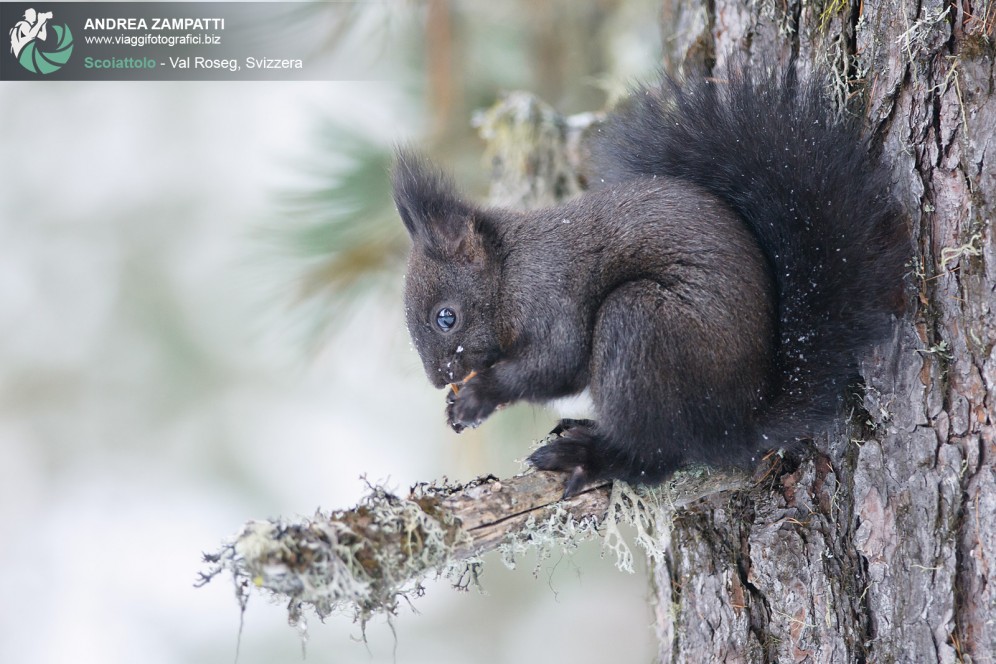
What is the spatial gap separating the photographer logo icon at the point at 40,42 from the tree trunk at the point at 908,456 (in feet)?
7.31

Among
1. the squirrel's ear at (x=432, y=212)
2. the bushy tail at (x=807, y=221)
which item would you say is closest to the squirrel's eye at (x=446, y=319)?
the squirrel's ear at (x=432, y=212)

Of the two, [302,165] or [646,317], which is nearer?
[646,317]

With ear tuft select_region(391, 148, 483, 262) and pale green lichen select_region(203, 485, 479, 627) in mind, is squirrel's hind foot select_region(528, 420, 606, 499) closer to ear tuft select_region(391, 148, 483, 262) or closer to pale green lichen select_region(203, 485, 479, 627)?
pale green lichen select_region(203, 485, 479, 627)

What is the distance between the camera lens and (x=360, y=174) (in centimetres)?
246

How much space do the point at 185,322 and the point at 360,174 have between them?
1894 mm

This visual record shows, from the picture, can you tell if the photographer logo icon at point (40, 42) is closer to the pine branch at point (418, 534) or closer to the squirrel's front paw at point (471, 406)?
the squirrel's front paw at point (471, 406)

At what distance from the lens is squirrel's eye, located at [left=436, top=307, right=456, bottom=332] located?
1916 millimetres

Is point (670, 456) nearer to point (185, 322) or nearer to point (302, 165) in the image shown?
point (302, 165)

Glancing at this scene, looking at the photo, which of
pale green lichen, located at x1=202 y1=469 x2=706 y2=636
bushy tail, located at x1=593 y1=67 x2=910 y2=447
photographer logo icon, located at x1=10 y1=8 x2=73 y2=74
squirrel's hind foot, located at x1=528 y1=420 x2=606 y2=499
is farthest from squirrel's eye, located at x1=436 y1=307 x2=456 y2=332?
photographer logo icon, located at x1=10 y1=8 x2=73 y2=74

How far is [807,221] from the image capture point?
1528 millimetres

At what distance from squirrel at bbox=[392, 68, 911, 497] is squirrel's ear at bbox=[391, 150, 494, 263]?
0.20 m

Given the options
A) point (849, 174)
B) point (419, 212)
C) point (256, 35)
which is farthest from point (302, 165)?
point (849, 174)

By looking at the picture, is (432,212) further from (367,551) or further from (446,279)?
(367,551)
